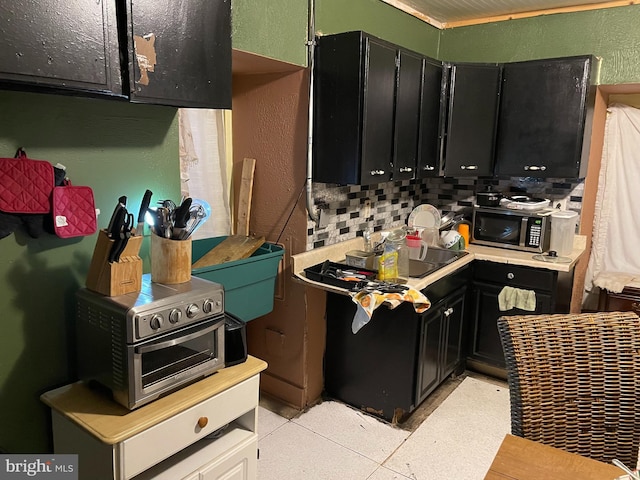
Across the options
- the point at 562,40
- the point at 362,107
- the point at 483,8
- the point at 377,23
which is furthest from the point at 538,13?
the point at 362,107

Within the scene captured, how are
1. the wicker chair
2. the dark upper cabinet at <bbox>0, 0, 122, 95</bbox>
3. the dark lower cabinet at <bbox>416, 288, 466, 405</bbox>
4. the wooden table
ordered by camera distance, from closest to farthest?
the wooden table, the dark upper cabinet at <bbox>0, 0, 122, 95</bbox>, the wicker chair, the dark lower cabinet at <bbox>416, 288, 466, 405</bbox>

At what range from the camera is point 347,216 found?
3158 millimetres

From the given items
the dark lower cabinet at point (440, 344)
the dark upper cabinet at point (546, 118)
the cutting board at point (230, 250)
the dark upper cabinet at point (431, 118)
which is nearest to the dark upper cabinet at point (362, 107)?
the dark upper cabinet at point (431, 118)

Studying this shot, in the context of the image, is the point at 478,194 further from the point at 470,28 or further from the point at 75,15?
the point at 75,15

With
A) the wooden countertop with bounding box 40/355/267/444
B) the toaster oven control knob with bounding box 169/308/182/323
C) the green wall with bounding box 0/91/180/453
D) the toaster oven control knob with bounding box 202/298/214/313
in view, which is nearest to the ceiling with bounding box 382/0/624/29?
the green wall with bounding box 0/91/180/453

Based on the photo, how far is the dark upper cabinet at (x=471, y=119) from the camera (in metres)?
3.29

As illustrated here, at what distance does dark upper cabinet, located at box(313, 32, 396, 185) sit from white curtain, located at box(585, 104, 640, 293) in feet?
6.22

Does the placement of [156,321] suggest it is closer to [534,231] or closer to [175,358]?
[175,358]

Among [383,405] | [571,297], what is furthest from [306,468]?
[571,297]

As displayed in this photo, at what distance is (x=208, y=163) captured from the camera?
113 inches

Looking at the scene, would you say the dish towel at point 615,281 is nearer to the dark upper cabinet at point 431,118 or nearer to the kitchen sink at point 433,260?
the kitchen sink at point 433,260

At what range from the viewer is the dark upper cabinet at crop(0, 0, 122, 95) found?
1.30 m

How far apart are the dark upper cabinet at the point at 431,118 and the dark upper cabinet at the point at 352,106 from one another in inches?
16.1
